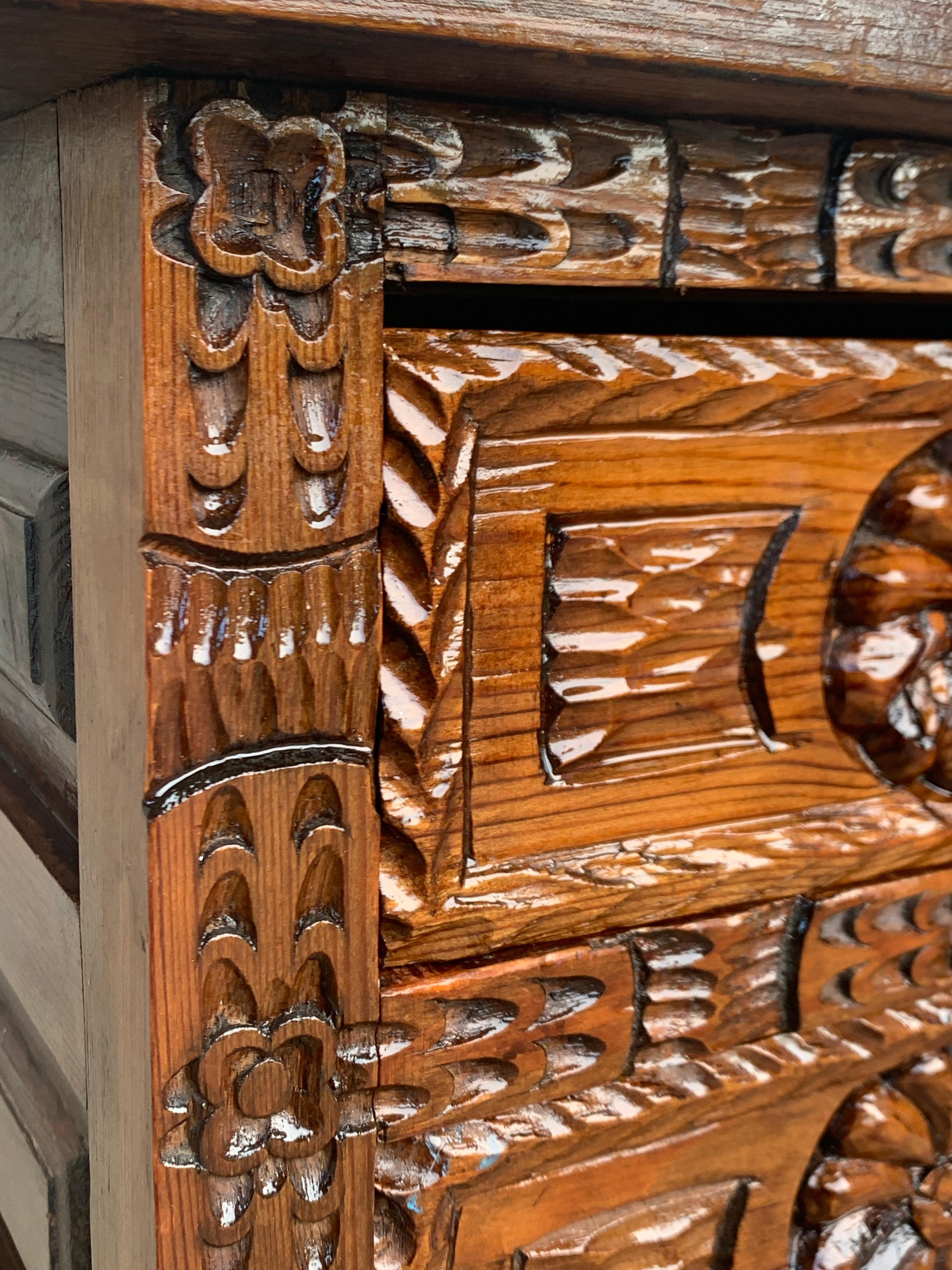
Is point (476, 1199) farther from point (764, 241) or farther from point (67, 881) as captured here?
point (764, 241)

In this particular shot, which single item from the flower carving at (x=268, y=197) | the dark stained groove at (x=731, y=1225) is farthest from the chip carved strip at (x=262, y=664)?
the dark stained groove at (x=731, y=1225)

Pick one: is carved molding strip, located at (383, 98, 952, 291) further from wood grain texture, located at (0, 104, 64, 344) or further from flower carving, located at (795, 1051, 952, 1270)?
flower carving, located at (795, 1051, 952, 1270)

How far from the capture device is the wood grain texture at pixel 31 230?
1.54 ft

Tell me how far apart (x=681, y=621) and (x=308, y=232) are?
242 mm

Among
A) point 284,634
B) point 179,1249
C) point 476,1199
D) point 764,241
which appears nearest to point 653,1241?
point 476,1199

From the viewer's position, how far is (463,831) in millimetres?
494

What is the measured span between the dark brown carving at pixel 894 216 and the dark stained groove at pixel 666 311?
0.01 meters

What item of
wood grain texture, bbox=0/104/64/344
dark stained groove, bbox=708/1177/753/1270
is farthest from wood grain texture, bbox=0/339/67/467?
dark stained groove, bbox=708/1177/753/1270

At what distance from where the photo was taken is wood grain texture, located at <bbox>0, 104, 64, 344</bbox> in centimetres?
47

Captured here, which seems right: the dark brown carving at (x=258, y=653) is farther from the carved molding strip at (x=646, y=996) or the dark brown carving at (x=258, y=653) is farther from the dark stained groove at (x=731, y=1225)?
the dark stained groove at (x=731, y=1225)

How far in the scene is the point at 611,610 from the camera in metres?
0.51

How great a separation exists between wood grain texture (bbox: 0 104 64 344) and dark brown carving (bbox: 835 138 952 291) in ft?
1.12

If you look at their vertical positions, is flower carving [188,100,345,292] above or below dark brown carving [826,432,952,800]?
above

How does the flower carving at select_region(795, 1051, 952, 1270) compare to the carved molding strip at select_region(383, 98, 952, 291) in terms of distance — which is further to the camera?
the flower carving at select_region(795, 1051, 952, 1270)
